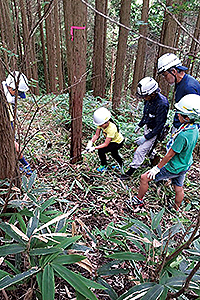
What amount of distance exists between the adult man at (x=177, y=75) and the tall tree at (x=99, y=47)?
288 cm

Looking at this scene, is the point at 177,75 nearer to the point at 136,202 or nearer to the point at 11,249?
the point at 136,202

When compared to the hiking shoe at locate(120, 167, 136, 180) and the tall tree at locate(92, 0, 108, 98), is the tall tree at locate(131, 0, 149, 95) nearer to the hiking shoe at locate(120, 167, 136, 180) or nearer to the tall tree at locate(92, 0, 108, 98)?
the tall tree at locate(92, 0, 108, 98)

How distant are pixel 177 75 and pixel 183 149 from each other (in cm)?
114

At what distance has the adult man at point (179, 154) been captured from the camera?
215 centimetres

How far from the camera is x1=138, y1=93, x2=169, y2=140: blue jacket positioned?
2.93 meters

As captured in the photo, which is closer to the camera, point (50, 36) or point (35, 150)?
point (35, 150)

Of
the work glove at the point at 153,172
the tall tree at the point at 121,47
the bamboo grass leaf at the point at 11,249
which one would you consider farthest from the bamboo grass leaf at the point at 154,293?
the tall tree at the point at 121,47

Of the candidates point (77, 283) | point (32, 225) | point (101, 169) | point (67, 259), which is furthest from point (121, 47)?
point (77, 283)

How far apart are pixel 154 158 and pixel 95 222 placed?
1.58m

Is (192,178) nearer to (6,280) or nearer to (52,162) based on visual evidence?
(52,162)

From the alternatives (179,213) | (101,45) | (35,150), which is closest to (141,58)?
(101,45)

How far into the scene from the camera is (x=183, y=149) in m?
2.38

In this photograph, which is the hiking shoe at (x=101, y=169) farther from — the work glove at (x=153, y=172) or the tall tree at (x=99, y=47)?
the tall tree at (x=99, y=47)

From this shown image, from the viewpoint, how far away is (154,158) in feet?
11.5
